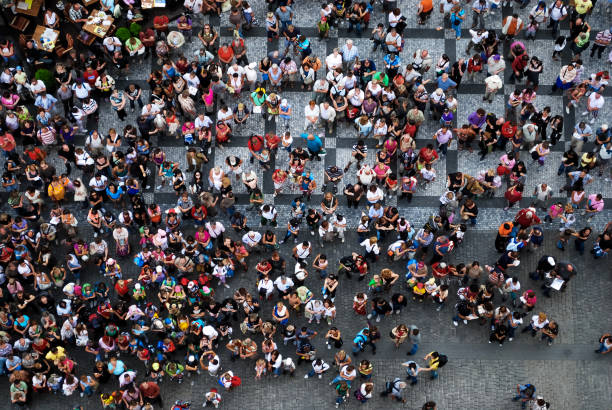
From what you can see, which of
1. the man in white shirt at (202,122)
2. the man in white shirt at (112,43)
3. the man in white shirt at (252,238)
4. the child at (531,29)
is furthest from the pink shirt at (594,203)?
the man in white shirt at (112,43)

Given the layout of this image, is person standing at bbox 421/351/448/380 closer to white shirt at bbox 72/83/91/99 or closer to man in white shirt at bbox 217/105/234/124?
man in white shirt at bbox 217/105/234/124

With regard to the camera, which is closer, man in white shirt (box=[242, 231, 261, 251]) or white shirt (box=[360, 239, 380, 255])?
white shirt (box=[360, 239, 380, 255])

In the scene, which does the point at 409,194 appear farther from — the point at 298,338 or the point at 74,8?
the point at 74,8

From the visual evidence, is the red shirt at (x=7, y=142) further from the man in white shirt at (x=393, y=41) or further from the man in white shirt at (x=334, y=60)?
the man in white shirt at (x=393, y=41)

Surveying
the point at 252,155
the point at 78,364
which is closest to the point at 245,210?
the point at 252,155

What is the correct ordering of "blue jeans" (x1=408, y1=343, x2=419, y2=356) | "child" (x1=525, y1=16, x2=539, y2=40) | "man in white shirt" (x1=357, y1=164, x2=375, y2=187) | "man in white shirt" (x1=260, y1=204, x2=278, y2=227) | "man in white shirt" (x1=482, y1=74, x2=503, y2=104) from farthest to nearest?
"child" (x1=525, y1=16, x2=539, y2=40) → "man in white shirt" (x1=482, y1=74, x2=503, y2=104) → "man in white shirt" (x1=357, y1=164, x2=375, y2=187) → "man in white shirt" (x1=260, y1=204, x2=278, y2=227) → "blue jeans" (x1=408, y1=343, x2=419, y2=356)

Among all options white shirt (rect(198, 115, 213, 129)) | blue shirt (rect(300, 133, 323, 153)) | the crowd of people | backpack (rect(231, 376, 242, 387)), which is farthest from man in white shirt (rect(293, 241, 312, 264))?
white shirt (rect(198, 115, 213, 129))

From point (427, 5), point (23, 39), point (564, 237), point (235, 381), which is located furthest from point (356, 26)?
point (235, 381)
